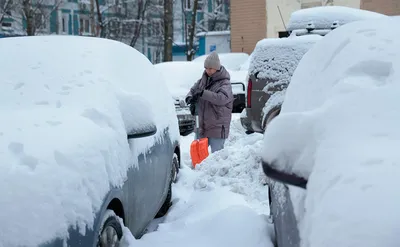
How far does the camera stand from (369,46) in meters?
2.24

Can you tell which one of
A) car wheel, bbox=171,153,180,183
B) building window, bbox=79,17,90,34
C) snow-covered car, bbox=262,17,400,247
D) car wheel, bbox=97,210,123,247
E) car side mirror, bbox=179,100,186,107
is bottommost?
car wheel, bbox=171,153,180,183

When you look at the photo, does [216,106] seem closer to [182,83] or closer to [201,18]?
[182,83]

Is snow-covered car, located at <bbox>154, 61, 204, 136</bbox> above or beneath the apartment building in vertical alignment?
beneath

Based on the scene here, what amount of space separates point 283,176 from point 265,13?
2109 centimetres

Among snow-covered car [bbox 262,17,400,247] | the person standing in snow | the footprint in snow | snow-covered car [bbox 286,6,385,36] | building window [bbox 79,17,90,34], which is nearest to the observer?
snow-covered car [bbox 262,17,400,247]

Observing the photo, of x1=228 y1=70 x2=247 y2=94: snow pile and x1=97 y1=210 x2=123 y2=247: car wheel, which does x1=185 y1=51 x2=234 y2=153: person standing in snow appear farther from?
x1=228 y1=70 x2=247 y2=94: snow pile

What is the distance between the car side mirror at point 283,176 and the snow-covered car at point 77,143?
0.92m

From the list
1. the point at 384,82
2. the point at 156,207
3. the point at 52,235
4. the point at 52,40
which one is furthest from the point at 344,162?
the point at 52,40

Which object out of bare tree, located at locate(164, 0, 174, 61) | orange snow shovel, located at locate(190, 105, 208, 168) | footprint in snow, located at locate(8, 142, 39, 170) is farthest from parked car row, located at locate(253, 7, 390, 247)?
bare tree, located at locate(164, 0, 174, 61)

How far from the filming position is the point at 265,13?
21.9 m

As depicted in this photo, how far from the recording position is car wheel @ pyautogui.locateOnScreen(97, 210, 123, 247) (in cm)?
246

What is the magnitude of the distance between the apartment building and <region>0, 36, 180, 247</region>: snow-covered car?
1604cm

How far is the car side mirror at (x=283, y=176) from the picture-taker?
1.71 m

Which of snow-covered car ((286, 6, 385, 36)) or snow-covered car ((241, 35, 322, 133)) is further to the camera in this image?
snow-covered car ((286, 6, 385, 36))
